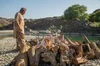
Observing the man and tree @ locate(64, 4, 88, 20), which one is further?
tree @ locate(64, 4, 88, 20)

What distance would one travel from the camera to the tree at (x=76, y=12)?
99375 mm

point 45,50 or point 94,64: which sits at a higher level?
point 45,50

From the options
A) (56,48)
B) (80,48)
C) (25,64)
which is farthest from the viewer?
(80,48)

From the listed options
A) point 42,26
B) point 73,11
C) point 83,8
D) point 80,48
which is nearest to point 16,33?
point 80,48

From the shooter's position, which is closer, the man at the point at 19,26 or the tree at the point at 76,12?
the man at the point at 19,26

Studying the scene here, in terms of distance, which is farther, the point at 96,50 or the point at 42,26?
the point at 42,26

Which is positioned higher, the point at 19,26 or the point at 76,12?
the point at 76,12

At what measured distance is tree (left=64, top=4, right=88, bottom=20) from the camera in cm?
9938

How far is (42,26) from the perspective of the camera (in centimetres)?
12606

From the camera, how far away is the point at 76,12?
9975cm

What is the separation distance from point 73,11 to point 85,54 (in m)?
90.9

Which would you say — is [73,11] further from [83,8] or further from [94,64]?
[94,64]

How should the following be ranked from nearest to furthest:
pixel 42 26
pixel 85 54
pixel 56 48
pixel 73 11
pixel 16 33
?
1. pixel 56 48
2. pixel 85 54
3. pixel 16 33
4. pixel 73 11
5. pixel 42 26

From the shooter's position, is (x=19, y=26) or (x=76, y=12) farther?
(x=76, y=12)
